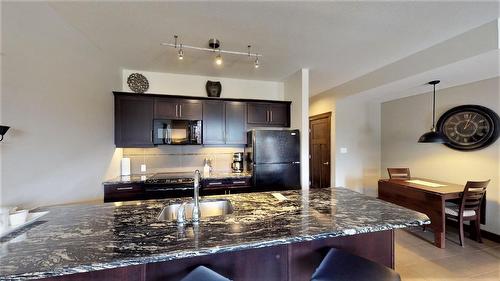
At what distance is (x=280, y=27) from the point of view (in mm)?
2320

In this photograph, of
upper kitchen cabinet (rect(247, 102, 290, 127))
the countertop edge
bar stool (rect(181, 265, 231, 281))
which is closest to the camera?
the countertop edge

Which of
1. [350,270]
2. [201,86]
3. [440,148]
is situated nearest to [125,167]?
[201,86]

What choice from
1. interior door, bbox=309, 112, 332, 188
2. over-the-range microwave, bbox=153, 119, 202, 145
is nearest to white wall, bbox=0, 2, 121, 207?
over-the-range microwave, bbox=153, 119, 202, 145

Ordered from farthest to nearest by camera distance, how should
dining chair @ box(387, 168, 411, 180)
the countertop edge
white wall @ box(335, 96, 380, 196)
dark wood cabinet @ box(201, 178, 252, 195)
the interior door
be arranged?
the interior door, white wall @ box(335, 96, 380, 196), dining chair @ box(387, 168, 411, 180), dark wood cabinet @ box(201, 178, 252, 195), the countertop edge

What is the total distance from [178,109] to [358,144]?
12.6 feet

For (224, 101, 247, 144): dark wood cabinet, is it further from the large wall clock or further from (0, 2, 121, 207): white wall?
the large wall clock

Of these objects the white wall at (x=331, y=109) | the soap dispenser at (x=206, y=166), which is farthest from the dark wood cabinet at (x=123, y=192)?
the white wall at (x=331, y=109)

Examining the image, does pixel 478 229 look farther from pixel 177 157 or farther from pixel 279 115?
pixel 177 157

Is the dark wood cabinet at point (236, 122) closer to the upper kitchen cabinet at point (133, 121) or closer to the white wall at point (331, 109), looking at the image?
the upper kitchen cabinet at point (133, 121)

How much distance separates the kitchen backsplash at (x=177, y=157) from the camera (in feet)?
12.0

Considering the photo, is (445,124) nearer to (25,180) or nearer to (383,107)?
(383,107)

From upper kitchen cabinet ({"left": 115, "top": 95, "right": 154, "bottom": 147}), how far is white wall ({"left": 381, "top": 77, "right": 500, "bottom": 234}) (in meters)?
4.72

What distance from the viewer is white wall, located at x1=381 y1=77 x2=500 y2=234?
319 centimetres

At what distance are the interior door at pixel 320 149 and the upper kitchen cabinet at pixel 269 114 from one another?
1.49 metres
